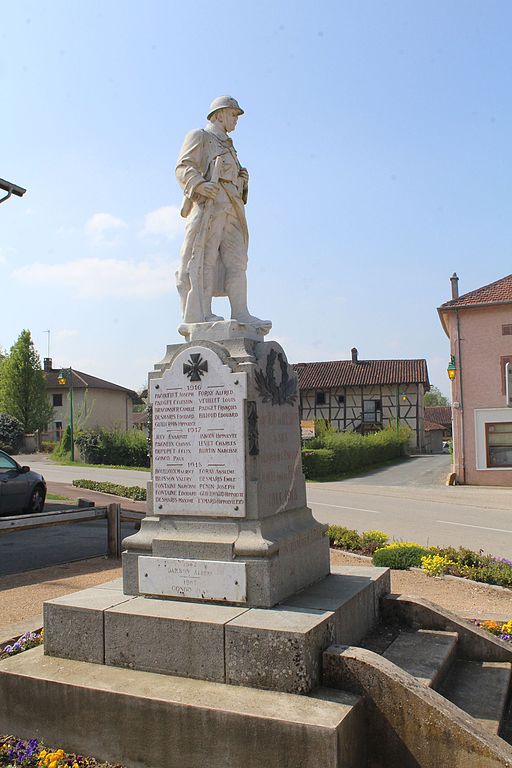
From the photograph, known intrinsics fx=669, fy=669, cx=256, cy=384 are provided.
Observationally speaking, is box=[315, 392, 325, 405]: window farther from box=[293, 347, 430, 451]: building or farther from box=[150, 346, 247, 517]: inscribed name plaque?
box=[150, 346, 247, 517]: inscribed name plaque

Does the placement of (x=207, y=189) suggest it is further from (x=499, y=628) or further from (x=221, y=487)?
(x=499, y=628)

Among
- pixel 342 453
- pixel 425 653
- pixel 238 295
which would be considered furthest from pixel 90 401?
pixel 425 653

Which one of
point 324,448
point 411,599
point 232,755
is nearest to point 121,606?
point 232,755

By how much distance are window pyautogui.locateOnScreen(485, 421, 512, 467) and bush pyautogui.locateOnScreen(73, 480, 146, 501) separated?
525 inches

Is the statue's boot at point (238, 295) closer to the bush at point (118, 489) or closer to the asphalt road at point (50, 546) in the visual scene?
the asphalt road at point (50, 546)

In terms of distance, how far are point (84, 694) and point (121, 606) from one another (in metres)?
0.71

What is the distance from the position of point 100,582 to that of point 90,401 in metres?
48.9

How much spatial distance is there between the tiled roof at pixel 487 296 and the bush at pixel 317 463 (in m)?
7.96

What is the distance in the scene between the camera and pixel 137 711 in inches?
159

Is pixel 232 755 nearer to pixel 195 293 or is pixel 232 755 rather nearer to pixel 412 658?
pixel 412 658

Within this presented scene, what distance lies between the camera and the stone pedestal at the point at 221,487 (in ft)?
15.9

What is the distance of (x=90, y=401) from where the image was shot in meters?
56.1

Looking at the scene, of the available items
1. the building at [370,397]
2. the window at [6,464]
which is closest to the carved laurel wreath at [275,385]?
the window at [6,464]

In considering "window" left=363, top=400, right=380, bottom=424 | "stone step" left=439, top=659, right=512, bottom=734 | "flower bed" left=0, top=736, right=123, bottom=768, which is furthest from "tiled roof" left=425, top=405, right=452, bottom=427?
"flower bed" left=0, top=736, right=123, bottom=768
